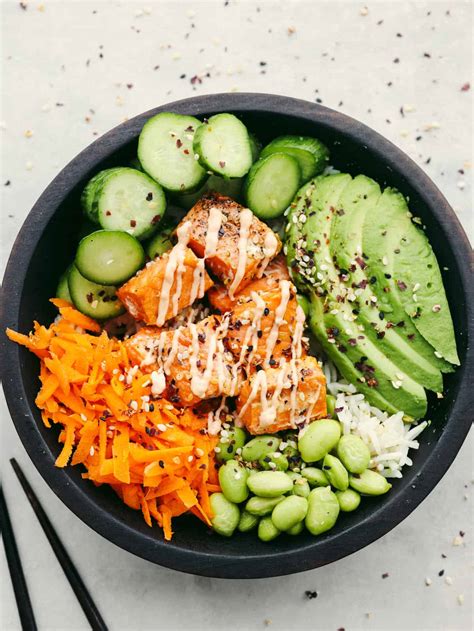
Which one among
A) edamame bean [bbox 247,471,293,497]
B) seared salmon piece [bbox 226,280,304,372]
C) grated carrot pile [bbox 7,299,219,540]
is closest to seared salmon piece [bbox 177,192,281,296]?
seared salmon piece [bbox 226,280,304,372]

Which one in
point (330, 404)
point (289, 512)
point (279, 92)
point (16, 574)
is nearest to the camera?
point (289, 512)

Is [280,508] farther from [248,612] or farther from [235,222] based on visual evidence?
[235,222]

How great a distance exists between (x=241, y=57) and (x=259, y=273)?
1.29 meters

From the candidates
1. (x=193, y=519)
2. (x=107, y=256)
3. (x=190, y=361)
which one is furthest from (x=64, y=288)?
(x=193, y=519)

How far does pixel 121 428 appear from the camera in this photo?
3039mm

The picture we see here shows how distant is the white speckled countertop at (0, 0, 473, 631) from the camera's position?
12.0 feet

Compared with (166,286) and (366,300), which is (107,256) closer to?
(166,286)

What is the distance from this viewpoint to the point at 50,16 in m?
3.84

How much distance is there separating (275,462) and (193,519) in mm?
458

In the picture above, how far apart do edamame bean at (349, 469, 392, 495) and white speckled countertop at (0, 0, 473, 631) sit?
74 centimetres

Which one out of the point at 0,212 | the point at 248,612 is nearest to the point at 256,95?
the point at 0,212

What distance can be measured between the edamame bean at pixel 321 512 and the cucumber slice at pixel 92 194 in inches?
58.0

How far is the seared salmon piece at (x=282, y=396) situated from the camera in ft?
10.1

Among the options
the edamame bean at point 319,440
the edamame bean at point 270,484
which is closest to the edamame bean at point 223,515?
the edamame bean at point 270,484
